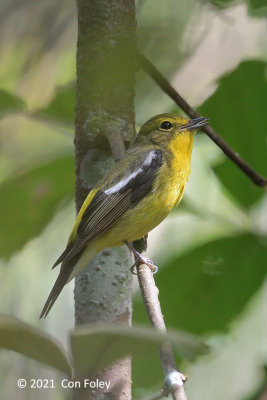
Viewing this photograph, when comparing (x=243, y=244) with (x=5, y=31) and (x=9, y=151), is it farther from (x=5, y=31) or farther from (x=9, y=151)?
(x=5, y=31)

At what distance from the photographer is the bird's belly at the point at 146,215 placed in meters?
2.84

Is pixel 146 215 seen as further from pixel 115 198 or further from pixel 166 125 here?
pixel 166 125

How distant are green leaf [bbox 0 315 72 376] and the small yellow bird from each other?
1729 millimetres

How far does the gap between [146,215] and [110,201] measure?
20 centimetres

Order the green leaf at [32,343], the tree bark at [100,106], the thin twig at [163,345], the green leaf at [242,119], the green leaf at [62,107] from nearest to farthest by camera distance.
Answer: the green leaf at [32,343] → the thin twig at [163,345] → the green leaf at [242,119] → the green leaf at [62,107] → the tree bark at [100,106]

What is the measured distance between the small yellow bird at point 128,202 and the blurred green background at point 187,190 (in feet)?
0.37

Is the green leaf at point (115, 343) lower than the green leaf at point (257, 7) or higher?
lower

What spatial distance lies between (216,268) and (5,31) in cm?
262

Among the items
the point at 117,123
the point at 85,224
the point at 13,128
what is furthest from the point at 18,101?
the point at 13,128

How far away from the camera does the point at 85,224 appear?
2818 millimetres

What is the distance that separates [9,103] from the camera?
2.24 m

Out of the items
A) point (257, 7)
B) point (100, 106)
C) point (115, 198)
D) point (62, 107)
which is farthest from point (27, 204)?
point (257, 7)

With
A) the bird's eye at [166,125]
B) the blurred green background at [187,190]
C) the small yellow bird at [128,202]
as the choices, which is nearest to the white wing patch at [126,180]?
the small yellow bird at [128,202]

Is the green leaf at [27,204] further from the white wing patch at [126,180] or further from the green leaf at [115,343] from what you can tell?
the green leaf at [115,343]
